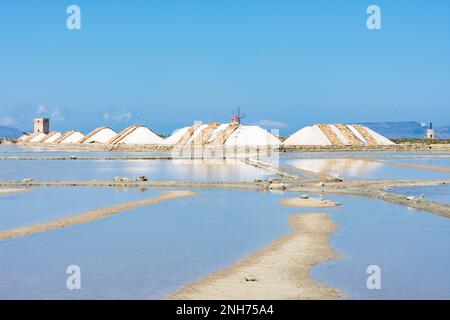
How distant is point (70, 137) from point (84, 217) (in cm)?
10761

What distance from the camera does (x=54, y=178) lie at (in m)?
30.7

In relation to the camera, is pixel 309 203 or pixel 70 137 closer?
pixel 309 203

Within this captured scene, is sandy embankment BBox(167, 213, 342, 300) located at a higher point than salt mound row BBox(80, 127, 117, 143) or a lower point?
lower

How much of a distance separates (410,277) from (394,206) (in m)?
9.04

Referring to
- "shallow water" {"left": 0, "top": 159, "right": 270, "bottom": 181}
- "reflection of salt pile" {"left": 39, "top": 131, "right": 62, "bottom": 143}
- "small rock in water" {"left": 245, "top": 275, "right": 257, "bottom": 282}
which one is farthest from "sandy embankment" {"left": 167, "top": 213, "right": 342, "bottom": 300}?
"reflection of salt pile" {"left": 39, "top": 131, "right": 62, "bottom": 143}

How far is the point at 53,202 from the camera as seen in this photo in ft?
65.2

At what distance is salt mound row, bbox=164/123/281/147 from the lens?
7994 cm

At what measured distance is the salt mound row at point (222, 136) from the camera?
79.9m

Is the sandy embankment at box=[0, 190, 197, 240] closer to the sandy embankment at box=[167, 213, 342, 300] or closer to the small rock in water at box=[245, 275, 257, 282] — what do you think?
the sandy embankment at box=[167, 213, 342, 300]

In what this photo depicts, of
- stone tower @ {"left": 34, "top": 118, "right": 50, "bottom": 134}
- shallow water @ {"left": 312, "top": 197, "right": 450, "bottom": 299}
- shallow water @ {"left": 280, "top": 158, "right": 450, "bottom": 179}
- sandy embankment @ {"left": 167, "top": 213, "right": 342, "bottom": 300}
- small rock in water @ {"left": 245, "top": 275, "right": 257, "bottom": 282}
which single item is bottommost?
shallow water @ {"left": 312, "top": 197, "right": 450, "bottom": 299}

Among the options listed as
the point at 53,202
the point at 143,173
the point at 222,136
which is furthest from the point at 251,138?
the point at 53,202

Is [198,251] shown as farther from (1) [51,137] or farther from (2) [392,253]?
(1) [51,137]

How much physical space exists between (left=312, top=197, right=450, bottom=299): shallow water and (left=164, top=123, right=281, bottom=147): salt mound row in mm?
62658
